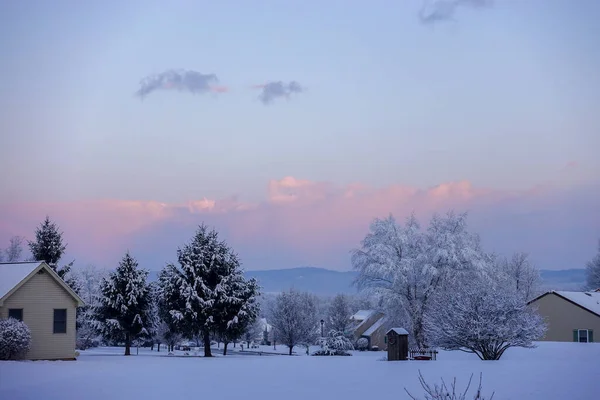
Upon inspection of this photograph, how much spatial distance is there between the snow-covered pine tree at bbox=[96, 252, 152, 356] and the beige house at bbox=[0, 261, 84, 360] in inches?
321

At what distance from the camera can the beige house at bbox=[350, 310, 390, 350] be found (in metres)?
90.1

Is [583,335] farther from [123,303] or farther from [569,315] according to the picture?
[123,303]

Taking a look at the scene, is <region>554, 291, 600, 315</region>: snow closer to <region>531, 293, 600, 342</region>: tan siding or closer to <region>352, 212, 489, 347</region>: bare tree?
<region>531, 293, 600, 342</region>: tan siding

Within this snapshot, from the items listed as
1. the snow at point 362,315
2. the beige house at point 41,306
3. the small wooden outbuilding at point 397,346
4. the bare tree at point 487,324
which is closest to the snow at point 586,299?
the bare tree at point 487,324

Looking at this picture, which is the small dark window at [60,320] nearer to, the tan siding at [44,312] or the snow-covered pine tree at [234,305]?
the tan siding at [44,312]

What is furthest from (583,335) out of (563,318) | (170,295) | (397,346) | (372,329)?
(372,329)

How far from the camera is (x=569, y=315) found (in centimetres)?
5478

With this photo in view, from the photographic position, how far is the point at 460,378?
2609 cm

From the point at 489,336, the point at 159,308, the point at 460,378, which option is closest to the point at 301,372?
the point at 460,378

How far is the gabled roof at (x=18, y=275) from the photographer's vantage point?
116 feet

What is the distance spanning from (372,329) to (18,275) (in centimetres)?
6418

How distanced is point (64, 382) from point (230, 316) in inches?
837

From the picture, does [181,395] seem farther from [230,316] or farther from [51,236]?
[51,236]

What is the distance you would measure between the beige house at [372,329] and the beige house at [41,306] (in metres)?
53.1
